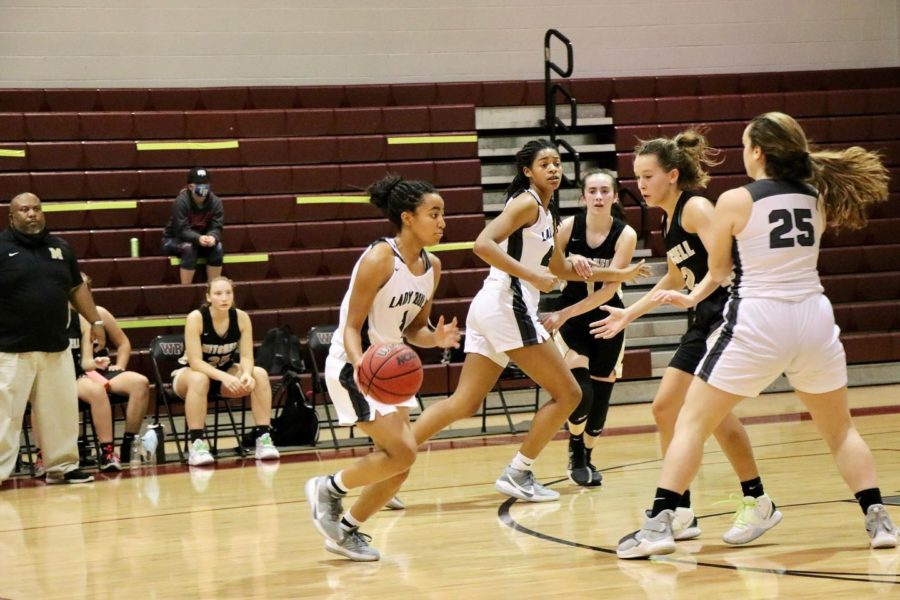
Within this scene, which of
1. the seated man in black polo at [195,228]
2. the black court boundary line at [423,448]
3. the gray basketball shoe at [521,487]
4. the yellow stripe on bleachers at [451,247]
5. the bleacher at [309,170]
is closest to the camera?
the gray basketball shoe at [521,487]

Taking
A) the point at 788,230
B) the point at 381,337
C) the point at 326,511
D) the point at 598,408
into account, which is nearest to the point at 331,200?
the point at 598,408

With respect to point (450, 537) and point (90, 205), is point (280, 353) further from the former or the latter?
point (450, 537)

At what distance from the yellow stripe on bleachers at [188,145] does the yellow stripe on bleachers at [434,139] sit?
63.7 inches

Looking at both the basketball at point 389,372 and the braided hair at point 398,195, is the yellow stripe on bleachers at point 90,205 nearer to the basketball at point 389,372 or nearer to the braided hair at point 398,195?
the braided hair at point 398,195

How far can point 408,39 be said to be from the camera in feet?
43.3

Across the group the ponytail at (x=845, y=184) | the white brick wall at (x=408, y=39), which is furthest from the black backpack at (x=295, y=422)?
the white brick wall at (x=408, y=39)

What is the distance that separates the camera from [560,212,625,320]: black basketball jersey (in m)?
6.37

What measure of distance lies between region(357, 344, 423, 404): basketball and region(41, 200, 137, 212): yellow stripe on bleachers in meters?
7.47

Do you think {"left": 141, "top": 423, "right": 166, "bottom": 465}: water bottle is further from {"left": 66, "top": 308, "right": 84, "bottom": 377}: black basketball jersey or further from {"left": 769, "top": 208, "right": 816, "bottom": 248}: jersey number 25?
{"left": 769, "top": 208, "right": 816, "bottom": 248}: jersey number 25

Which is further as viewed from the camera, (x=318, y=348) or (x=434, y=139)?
(x=434, y=139)

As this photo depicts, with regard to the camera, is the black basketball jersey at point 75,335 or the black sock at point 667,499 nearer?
the black sock at point 667,499

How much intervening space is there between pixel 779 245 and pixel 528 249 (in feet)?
5.96

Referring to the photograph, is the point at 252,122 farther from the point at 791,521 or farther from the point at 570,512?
the point at 791,521

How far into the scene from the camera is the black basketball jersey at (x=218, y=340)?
26.9 ft
